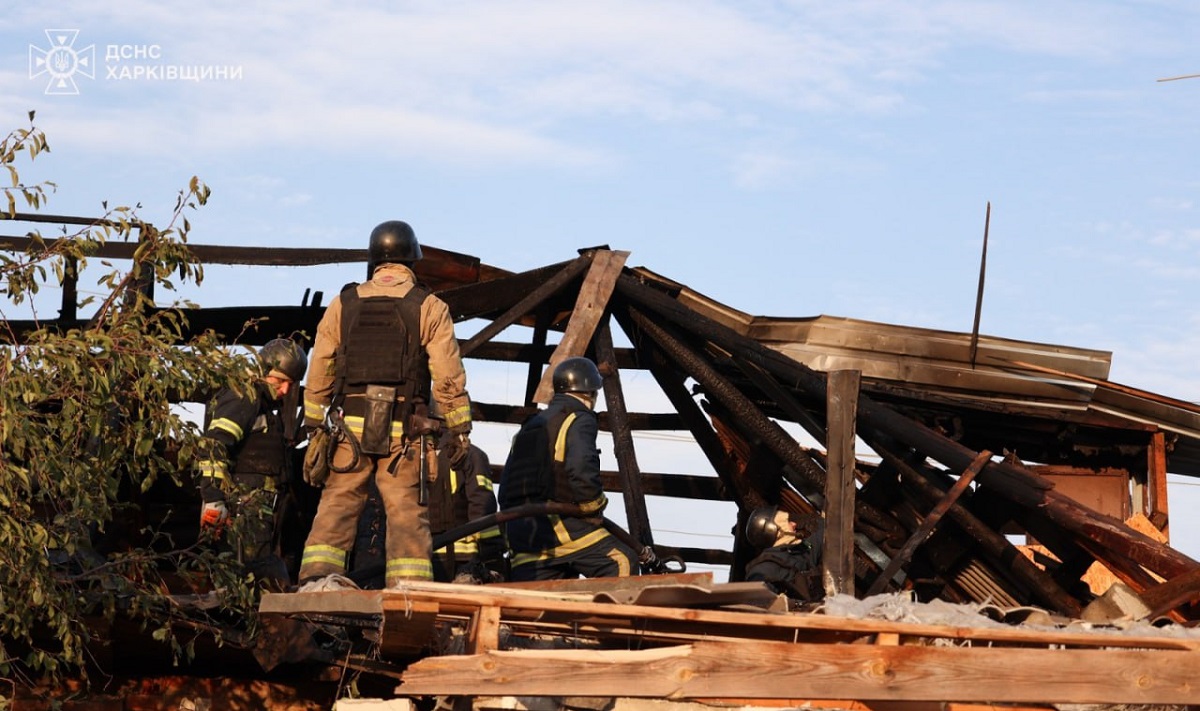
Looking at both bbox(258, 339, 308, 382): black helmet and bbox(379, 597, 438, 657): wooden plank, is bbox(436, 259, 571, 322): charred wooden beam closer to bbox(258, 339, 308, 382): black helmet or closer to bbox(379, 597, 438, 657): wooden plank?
bbox(258, 339, 308, 382): black helmet

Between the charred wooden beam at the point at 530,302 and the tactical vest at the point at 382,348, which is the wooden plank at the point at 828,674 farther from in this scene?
the charred wooden beam at the point at 530,302

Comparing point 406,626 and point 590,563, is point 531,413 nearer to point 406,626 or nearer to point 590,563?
point 590,563

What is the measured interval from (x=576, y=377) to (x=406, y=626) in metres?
3.62

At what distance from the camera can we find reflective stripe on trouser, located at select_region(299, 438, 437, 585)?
26.0 ft

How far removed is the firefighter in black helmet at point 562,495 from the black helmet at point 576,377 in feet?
0.33

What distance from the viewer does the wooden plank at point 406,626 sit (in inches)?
252

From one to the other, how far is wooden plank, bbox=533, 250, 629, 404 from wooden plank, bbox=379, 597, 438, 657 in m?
4.55

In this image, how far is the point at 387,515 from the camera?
8016 millimetres

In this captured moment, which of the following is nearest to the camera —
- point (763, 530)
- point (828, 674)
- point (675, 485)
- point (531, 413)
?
point (828, 674)

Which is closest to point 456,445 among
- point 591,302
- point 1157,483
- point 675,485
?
point 591,302

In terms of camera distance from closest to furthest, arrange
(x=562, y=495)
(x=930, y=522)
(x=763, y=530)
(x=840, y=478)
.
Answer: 1. (x=562, y=495)
2. (x=840, y=478)
3. (x=930, y=522)
4. (x=763, y=530)

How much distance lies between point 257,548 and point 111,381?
5.30 feet

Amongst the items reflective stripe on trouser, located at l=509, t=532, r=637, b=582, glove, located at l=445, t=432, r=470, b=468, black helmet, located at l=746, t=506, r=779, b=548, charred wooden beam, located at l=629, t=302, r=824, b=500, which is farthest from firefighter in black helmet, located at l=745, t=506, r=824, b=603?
glove, located at l=445, t=432, r=470, b=468

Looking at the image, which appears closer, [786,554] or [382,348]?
[382,348]
